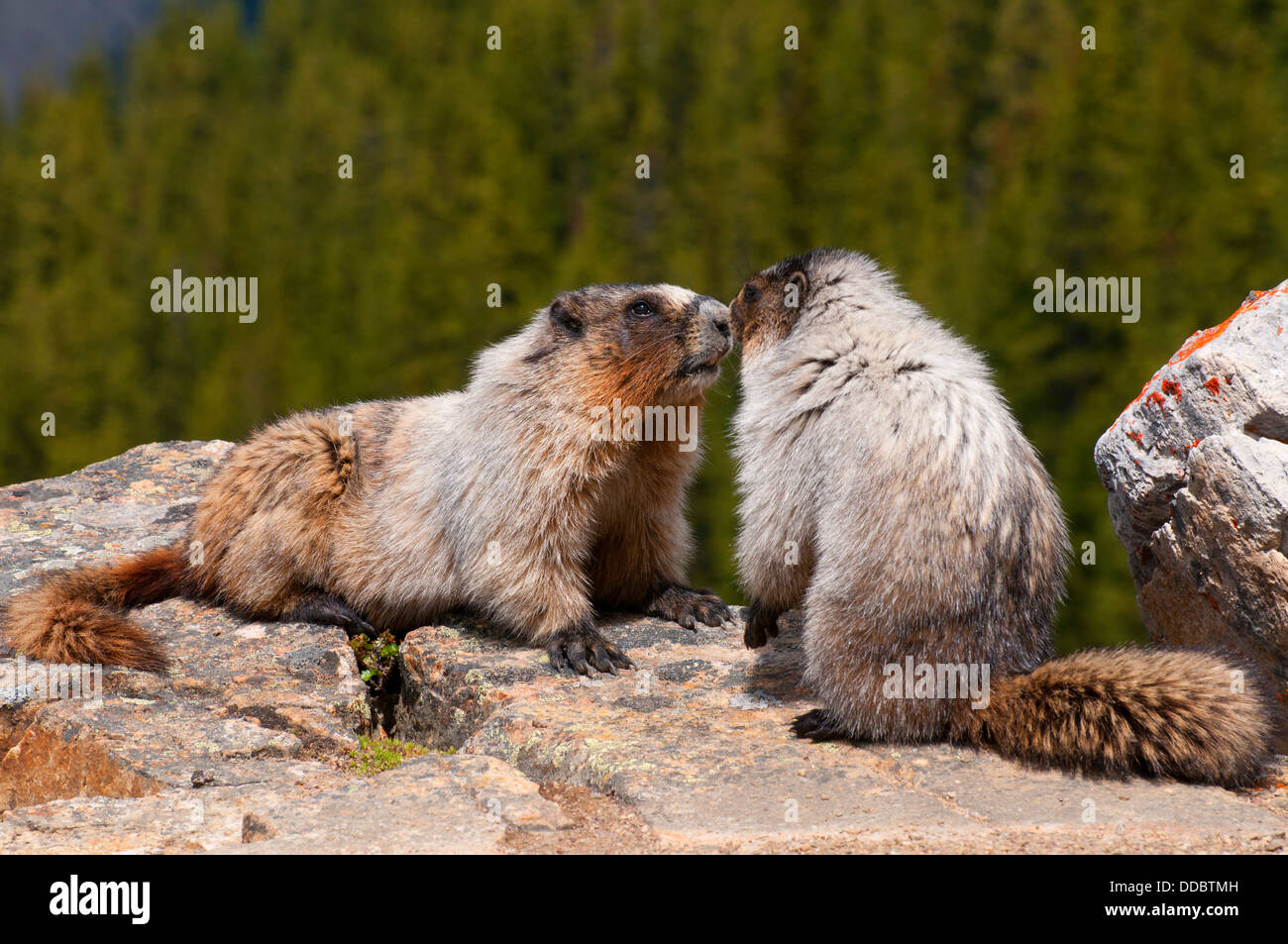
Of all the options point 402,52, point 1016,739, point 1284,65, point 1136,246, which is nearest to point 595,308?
point 1016,739

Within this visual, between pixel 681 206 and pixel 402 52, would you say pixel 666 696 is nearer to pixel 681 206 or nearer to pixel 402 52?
pixel 681 206

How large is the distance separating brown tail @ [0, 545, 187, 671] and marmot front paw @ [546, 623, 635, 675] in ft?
7.71

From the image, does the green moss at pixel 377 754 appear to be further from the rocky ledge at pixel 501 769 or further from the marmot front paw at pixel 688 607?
the marmot front paw at pixel 688 607

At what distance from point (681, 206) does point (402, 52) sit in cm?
3417

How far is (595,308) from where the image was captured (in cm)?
775

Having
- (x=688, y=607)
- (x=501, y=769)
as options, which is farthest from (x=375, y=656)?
(x=501, y=769)

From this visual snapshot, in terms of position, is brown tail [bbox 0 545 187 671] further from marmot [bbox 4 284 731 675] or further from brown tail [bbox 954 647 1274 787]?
brown tail [bbox 954 647 1274 787]

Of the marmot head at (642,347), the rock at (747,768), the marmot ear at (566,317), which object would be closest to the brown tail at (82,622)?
the rock at (747,768)

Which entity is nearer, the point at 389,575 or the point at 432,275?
the point at 389,575

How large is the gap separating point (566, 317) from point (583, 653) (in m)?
2.14

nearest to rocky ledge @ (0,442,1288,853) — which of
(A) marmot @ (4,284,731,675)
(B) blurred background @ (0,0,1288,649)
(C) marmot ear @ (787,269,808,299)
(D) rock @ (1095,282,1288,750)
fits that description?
(A) marmot @ (4,284,731,675)

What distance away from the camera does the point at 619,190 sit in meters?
60.4

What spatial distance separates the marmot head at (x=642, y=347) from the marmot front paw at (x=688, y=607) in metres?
1.43

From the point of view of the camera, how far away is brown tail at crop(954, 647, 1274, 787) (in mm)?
5461
